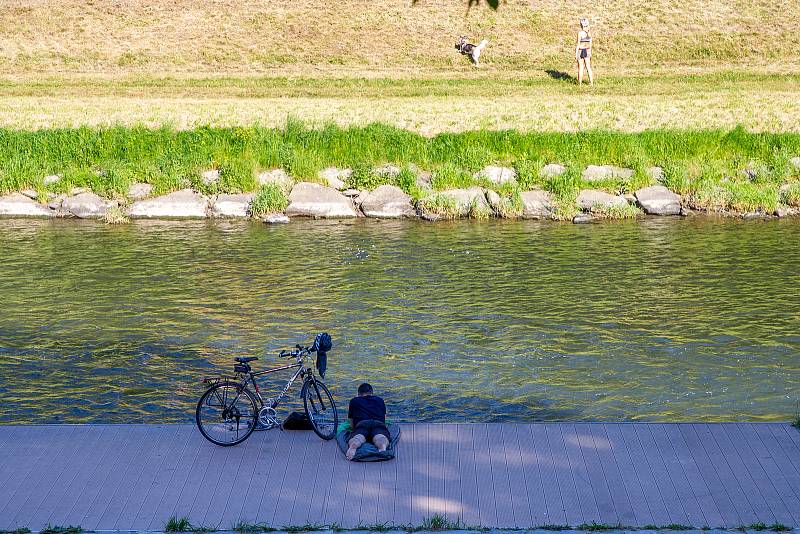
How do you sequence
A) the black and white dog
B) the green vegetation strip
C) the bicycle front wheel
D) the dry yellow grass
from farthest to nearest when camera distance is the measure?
the dry yellow grass
the black and white dog
the bicycle front wheel
the green vegetation strip

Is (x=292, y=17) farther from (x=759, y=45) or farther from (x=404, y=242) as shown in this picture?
(x=404, y=242)

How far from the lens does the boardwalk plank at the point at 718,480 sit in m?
8.70

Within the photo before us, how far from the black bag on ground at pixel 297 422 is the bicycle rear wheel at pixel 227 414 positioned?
382 mm

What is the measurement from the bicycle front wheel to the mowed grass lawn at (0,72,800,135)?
16.8 m

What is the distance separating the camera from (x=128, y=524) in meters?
8.61

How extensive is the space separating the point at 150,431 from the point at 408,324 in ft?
18.1

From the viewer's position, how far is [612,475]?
30.9 ft

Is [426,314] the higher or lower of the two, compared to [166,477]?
lower

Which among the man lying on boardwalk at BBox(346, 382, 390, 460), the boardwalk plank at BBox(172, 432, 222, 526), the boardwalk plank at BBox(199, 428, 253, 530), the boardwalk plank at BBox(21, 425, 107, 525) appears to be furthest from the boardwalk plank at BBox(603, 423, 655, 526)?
the boardwalk plank at BBox(21, 425, 107, 525)

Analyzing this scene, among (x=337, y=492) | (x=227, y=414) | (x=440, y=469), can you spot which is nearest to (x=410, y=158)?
(x=227, y=414)

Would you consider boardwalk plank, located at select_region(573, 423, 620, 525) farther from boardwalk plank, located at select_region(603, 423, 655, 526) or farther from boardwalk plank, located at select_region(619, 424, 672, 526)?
boardwalk plank, located at select_region(619, 424, 672, 526)

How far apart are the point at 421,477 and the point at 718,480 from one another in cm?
254

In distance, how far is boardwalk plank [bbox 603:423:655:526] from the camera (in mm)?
8688

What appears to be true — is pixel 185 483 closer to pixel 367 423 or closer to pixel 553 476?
pixel 367 423
